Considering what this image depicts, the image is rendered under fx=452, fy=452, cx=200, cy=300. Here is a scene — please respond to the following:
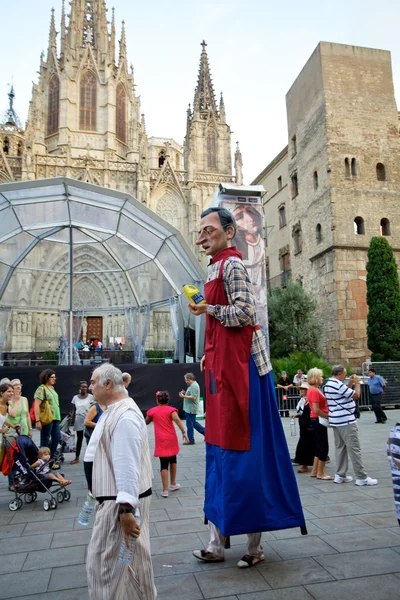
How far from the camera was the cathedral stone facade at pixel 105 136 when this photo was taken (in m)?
36.3

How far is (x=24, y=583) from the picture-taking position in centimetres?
311

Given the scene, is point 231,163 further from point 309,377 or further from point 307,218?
point 309,377

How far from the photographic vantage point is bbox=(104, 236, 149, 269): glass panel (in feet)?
56.9

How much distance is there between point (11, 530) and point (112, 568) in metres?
2.92

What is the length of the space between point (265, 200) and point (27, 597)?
34827 millimetres

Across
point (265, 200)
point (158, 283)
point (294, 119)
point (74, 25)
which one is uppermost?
point (74, 25)

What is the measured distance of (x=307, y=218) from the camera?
1033 inches

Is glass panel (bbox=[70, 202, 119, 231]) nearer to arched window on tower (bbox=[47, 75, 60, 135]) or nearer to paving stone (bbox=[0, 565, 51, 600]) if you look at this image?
paving stone (bbox=[0, 565, 51, 600])

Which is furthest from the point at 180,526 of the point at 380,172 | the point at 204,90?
the point at 204,90

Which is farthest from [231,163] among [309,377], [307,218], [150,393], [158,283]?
[309,377]

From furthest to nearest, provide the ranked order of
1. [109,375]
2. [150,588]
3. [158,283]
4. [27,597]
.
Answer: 1. [158,283]
2. [27,597]
3. [109,375]
4. [150,588]

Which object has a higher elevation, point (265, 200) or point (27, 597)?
point (265, 200)

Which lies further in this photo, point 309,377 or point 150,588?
point 309,377

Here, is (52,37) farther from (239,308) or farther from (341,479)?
(239,308)
